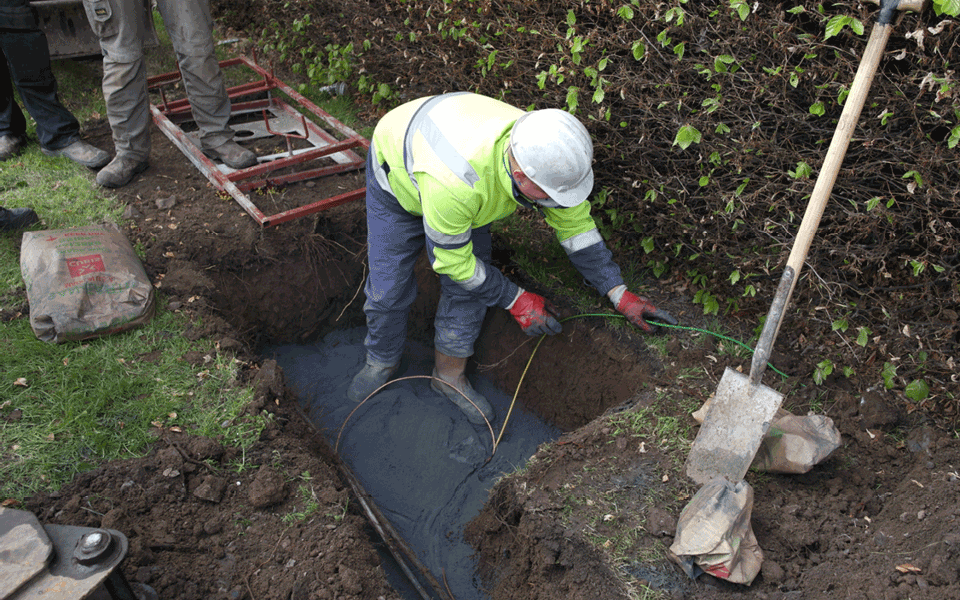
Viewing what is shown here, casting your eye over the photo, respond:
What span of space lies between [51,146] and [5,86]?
514 millimetres

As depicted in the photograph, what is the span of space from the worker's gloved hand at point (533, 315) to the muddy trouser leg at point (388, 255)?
27.4 inches

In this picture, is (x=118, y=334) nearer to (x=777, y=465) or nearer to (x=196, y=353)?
(x=196, y=353)

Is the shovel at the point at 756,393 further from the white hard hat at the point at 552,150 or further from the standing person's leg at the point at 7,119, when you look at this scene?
the standing person's leg at the point at 7,119

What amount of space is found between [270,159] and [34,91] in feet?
5.55

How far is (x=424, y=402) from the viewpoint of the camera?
4.25 meters

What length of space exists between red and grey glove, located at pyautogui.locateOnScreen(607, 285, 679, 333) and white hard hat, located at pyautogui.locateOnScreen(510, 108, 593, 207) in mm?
989

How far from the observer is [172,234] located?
4.08m

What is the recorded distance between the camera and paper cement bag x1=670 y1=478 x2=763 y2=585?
7.85 ft

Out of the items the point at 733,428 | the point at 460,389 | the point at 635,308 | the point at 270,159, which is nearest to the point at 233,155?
the point at 270,159

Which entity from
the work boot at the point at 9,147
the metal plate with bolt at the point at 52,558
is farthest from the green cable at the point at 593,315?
the work boot at the point at 9,147

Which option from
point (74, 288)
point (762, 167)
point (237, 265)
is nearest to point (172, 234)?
point (237, 265)

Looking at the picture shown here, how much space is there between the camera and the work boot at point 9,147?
4566 mm

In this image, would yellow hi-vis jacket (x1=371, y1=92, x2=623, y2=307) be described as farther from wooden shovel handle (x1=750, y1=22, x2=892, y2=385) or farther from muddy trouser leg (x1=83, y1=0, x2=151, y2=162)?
muddy trouser leg (x1=83, y1=0, x2=151, y2=162)

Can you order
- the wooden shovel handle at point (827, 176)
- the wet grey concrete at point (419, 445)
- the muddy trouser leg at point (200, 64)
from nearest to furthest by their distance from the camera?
the wooden shovel handle at point (827, 176)
the wet grey concrete at point (419, 445)
the muddy trouser leg at point (200, 64)
